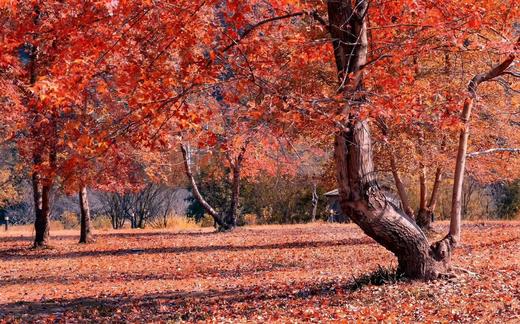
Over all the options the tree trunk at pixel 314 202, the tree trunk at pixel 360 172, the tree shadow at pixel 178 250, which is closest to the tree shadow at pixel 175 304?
the tree trunk at pixel 360 172

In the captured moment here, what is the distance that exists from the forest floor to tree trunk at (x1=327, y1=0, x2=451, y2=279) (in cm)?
63

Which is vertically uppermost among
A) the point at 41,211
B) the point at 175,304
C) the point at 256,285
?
the point at 41,211

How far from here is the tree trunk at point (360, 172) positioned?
8.84 m

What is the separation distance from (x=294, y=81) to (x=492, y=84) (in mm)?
6260

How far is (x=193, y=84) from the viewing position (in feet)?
26.1

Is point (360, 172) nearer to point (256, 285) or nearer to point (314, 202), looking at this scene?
point (256, 285)

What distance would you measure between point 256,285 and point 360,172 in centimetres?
384

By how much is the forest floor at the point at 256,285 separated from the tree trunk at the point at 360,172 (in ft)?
2.08

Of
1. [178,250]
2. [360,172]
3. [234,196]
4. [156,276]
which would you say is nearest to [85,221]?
[178,250]

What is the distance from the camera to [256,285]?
11.7 metres

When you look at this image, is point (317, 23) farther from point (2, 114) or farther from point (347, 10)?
point (2, 114)

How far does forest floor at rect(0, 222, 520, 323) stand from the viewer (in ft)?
27.3

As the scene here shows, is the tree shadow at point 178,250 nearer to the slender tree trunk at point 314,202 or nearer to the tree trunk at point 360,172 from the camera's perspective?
the tree trunk at point 360,172

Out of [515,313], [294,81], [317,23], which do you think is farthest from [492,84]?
[515,313]
